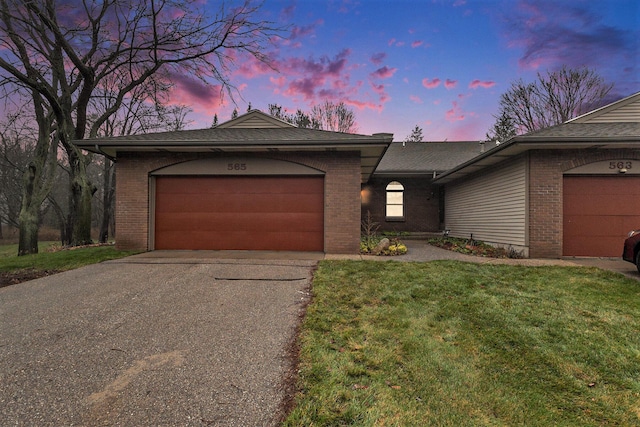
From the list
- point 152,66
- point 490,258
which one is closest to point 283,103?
point 152,66

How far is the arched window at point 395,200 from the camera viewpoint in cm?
1544

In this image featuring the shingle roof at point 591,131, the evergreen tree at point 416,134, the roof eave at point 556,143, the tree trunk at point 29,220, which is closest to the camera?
the roof eave at point 556,143

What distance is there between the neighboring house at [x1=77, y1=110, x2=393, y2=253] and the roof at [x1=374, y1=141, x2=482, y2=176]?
645cm

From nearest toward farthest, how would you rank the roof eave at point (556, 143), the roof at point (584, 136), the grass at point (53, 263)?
the grass at point (53, 263)
the roof eave at point (556, 143)
the roof at point (584, 136)

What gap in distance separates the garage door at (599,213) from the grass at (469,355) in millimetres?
3627

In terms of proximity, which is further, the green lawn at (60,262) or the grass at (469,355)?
the green lawn at (60,262)

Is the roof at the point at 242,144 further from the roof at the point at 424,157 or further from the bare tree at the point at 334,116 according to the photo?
the bare tree at the point at 334,116

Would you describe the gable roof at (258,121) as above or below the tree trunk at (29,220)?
above

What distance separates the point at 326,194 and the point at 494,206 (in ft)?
20.4

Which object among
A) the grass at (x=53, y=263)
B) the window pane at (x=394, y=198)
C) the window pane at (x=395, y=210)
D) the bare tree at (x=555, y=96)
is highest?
the bare tree at (x=555, y=96)

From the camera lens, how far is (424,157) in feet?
53.6

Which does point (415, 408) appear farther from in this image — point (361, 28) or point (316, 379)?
point (361, 28)

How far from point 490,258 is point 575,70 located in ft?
69.6

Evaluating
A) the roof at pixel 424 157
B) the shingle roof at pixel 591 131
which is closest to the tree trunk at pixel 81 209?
the roof at pixel 424 157
